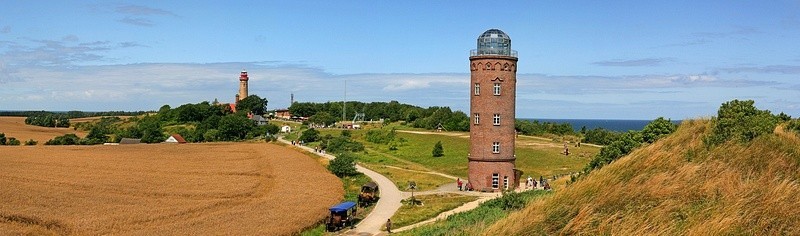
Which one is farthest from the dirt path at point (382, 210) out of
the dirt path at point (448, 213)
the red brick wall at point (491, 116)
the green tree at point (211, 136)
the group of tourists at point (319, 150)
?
the green tree at point (211, 136)

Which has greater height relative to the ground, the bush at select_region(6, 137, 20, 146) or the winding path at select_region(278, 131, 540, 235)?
the bush at select_region(6, 137, 20, 146)

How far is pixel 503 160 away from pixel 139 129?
9195 centimetres

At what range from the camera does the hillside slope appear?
446 inches

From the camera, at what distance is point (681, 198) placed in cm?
1307

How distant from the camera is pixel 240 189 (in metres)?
44.2

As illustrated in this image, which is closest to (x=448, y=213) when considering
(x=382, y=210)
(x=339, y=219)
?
(x=382, y=210)

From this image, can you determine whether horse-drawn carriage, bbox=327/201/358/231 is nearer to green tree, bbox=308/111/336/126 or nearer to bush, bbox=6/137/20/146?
bush, bbox=6/137/20/146

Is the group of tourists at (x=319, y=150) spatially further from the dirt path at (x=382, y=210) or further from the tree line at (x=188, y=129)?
the dirt path at (x=382, y=210)

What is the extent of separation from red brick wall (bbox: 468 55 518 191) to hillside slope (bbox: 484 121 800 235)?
25.1m

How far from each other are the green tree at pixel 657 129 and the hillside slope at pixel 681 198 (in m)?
23.5

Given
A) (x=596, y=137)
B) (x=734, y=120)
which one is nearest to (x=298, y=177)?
(x=734, y=120)

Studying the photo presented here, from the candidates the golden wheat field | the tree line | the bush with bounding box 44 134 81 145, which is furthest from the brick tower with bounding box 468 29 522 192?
the bush with bounding box 44 134 81 145

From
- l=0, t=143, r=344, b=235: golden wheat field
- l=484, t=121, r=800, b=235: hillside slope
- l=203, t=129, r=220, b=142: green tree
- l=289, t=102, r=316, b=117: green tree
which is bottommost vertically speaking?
l=0, t=143, r=344, b=235: golden wheat field

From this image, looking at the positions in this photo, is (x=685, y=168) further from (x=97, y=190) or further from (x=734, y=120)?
(x=97, y=190)
